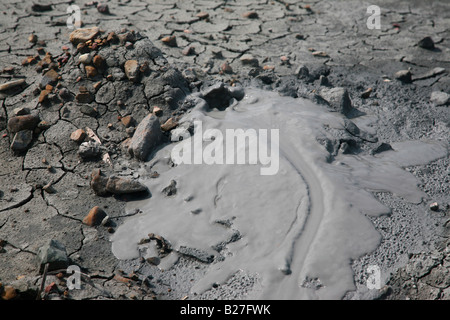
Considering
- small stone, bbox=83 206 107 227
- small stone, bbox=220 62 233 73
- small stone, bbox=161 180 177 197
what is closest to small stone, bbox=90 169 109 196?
small stone, bbox=83 206 107 227

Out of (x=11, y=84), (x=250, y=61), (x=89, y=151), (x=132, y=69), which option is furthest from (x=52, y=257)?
(x=250, y=61)

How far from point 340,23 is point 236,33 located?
1253mm

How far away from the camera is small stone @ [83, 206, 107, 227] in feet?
9.45

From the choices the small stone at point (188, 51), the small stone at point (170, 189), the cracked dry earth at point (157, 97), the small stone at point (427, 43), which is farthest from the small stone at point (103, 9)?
the small stone at point (427, 43)

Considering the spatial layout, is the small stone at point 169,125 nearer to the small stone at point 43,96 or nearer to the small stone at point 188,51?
the small stone at point 43,96

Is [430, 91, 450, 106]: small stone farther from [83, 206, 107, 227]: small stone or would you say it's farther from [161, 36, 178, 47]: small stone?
[83, 206, 107, 227]: small stone

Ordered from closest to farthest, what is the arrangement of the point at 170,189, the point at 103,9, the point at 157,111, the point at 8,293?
the point at 8,293
the point at 170,189
the point at 157,111
the point at 103,9

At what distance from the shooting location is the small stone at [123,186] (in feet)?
9.93

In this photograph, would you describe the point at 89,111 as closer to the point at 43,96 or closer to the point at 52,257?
the point at 43,96

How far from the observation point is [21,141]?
3490 mm

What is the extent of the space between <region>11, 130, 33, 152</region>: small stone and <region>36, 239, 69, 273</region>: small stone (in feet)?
3.81

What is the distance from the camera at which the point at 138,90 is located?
3.72 meters

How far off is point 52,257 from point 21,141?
1324 millimetres
